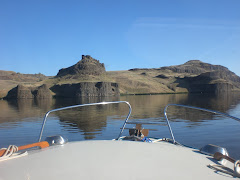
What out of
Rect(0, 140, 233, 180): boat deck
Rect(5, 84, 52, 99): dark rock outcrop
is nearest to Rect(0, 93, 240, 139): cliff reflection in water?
Rect(0, 140, 233, 180): boat deck

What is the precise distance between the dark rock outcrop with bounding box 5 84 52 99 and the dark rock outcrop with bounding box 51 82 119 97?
13.1m

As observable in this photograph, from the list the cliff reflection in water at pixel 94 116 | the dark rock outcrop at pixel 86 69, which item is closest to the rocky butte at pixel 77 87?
the dark rock outcrop at pixel 86 69

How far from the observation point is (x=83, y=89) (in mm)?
122312

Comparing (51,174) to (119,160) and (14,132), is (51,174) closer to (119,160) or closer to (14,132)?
(119,160)

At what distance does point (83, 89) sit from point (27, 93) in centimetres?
2898

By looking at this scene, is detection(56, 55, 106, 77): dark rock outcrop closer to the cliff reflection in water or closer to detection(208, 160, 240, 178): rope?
the cliff reflection in water

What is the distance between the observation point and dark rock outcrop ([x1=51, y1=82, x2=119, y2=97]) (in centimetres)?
12181

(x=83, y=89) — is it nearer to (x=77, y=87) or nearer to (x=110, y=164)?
(x=77, y=87)

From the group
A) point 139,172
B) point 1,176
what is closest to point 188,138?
point 139,172

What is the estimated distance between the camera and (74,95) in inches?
4786

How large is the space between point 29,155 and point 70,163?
114 cm

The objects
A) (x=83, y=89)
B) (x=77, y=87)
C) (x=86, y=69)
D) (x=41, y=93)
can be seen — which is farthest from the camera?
(x=86, y=69)

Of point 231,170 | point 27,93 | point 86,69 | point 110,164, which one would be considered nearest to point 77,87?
point 27,93

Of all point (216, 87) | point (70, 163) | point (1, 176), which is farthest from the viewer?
point (216, 87)
